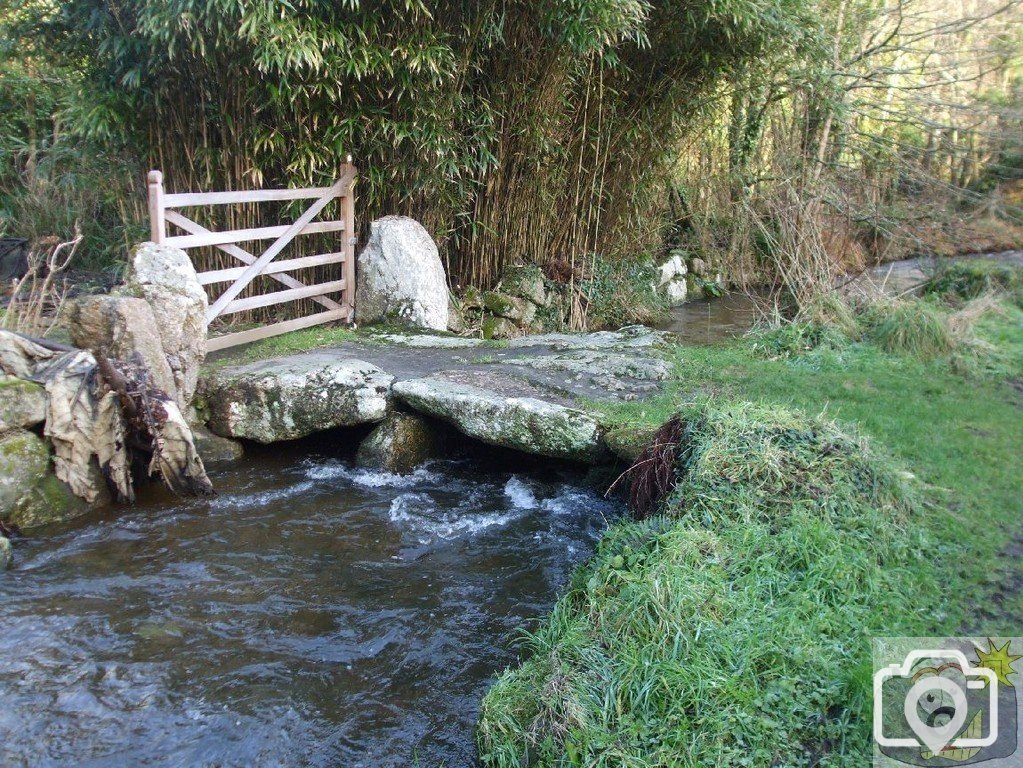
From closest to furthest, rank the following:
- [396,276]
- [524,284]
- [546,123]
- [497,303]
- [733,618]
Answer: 1. [733,618]
2. [396,276]
3. [546,123]
4. [497,303]
5. [524,284]

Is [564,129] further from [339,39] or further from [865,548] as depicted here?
[865,548]

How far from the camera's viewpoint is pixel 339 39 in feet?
22.4

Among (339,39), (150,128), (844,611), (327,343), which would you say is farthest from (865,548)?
(150,128)

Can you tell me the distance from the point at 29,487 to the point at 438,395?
255 cm

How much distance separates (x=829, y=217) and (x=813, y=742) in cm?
753

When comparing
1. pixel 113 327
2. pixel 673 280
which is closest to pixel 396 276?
pixel 113 327

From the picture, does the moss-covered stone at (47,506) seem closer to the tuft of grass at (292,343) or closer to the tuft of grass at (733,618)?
the tuft of grass at (292,343)

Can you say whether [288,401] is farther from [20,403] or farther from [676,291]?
[676,291]

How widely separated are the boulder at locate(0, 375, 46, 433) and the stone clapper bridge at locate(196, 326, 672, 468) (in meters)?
1.22

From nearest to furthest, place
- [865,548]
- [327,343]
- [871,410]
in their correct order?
[865,548] → [871,410] → [327,343]

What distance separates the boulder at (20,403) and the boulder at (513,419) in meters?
2.31

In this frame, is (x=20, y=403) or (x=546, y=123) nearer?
(x=20, y=403)

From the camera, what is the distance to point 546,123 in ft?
30.0

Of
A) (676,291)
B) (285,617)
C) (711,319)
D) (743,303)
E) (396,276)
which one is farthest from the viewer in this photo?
(676,291)
